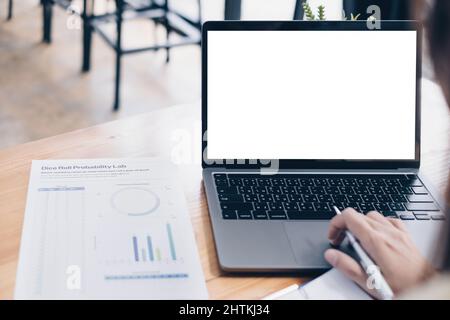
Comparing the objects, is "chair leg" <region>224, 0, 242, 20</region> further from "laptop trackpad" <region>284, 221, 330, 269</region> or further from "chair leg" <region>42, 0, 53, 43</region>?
"laptop trackpad" <region>284, 221, 330, 269</region>

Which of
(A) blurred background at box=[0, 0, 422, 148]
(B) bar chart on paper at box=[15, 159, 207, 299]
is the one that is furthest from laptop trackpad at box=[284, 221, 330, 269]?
(A) blurred background at box=[0, 0, 422, 148]

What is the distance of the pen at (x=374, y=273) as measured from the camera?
2.34 feet

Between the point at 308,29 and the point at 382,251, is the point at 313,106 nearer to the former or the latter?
the point at 308,29

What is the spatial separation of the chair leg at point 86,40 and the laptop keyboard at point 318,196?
7.71ft

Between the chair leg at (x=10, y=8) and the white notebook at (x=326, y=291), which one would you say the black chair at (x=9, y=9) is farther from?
the white notebook at (x=326, y=291)

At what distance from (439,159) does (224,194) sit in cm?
43

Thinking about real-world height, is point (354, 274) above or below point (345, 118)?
below


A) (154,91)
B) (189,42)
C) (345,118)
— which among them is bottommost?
(154,91)

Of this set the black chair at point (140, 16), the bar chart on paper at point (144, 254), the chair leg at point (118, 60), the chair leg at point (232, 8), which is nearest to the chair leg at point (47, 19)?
the black chair at point (140, 16)

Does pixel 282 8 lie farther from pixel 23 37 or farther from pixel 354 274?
pixel 354 274

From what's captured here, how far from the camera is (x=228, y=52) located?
98 cm

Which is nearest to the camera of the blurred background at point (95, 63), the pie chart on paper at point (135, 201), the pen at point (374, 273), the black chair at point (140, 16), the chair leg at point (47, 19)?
the pen at point (374, 273)
